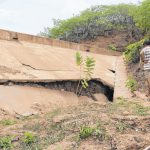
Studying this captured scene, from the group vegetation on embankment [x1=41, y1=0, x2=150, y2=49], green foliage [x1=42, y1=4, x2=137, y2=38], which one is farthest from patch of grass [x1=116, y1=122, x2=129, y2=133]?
green foliage [x1=42, y1=4, x2=137, y2=38]

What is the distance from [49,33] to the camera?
27.9m

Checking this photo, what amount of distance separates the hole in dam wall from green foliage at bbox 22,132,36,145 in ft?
7.60

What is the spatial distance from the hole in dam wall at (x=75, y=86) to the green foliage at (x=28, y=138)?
2.32 metres

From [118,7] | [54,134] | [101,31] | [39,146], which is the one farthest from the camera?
[118,7]

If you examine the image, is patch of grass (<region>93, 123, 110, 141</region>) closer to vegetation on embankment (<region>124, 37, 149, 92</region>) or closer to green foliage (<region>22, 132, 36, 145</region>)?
green foliage (<region>22, 132, 36, 145</region>)

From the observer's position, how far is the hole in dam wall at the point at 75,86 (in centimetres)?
811

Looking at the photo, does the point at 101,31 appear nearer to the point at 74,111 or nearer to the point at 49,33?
the point at 49,33

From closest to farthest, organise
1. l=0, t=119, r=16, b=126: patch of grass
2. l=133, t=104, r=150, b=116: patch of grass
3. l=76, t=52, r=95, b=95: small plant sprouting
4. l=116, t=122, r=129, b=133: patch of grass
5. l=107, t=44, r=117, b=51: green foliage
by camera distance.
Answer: l=116, t=122, r=129, b=133: patch of grass
l=0, t=119, r=16, b=126: patch of grass
l=133, t=104, r=150, b=116: patch of grass
l=76, t=52, r=95, b=95: small plant sprouting
l=107, t=44, r=117, b=51: green foliage

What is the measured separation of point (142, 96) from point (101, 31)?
16.3m

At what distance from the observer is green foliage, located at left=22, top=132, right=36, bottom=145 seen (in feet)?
17.5

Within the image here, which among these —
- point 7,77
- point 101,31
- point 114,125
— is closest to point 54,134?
point 114,125

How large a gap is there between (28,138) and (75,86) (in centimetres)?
405

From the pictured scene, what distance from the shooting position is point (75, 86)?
30.7ft

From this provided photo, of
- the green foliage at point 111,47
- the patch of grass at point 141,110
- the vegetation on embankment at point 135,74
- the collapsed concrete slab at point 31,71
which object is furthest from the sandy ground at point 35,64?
the green foliage at point 111,47
